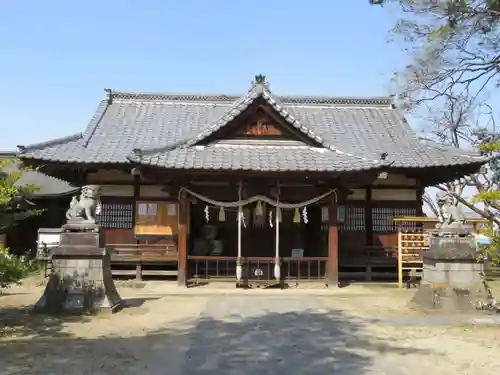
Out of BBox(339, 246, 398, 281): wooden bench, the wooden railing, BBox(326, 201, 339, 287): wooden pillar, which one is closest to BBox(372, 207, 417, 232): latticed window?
BBox(339, 246, 398, 281): wooden bench

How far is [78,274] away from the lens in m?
10.5

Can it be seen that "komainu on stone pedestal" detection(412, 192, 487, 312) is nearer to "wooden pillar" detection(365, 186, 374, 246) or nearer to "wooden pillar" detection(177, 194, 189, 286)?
"wooden pillar" detection(365, 186, 374, 246)

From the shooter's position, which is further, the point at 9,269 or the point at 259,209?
the point at 259,209

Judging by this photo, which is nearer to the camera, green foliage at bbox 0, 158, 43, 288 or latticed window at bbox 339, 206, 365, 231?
green foliage at bbox 0, 158, 43, 288

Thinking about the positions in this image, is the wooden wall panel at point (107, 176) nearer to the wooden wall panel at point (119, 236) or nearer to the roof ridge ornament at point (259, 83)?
the wooden wall panel at point (119, 236)

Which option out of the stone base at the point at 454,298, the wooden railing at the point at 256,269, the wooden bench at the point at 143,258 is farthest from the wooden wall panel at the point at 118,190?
the stone base at the point at 454,298

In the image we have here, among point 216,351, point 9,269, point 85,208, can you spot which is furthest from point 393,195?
point 9,269

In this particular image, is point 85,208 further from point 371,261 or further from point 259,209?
point 371,261

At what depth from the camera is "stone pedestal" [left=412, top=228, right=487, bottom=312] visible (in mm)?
11070

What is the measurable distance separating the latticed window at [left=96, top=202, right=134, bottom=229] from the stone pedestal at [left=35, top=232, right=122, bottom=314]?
6.86 meters

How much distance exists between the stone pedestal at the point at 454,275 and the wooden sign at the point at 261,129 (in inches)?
264

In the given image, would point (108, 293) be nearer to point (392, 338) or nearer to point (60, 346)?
point (60, 346)

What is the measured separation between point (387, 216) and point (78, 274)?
11086mm

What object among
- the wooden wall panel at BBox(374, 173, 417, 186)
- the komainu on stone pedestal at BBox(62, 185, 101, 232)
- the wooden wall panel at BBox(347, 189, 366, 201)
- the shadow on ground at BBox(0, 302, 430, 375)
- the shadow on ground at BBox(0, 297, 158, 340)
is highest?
the wooden wall panel at BBox(374, 173, 417, 186)
